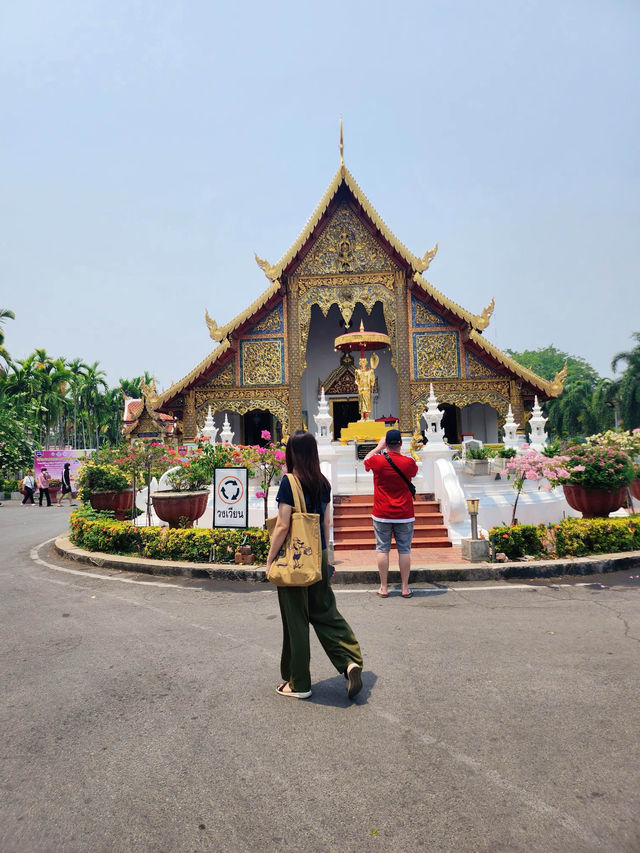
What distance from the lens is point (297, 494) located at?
10.4 ft

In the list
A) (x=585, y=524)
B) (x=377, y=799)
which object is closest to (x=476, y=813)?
(x=377, y=799)

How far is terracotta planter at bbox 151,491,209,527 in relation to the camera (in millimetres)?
7840

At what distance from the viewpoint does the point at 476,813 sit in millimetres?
2074

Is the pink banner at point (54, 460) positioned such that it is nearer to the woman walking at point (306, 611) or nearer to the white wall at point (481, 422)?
the white wall at point (481, 422)

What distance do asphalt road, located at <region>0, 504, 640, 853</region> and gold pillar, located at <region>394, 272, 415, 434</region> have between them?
39.5 ft

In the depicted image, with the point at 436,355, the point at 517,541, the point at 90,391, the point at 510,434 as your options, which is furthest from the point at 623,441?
the point at 90,391

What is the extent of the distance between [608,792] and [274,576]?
1734 millimetres

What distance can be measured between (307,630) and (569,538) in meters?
4.73

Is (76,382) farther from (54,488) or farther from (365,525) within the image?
(365,525)

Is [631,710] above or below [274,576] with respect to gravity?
below

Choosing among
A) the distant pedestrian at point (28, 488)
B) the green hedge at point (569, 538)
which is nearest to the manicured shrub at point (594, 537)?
the green hedge at point (569, 538)

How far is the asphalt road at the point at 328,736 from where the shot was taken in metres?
2.02

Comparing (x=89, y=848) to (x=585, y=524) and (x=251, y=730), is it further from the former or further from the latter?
(x=585, y=524)

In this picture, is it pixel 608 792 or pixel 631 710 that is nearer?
pixel 608 792
